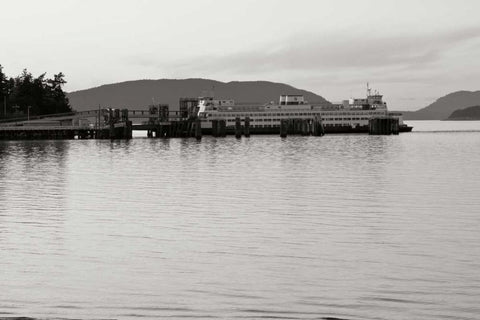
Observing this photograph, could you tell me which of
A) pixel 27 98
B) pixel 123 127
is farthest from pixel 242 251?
pixel 27 98

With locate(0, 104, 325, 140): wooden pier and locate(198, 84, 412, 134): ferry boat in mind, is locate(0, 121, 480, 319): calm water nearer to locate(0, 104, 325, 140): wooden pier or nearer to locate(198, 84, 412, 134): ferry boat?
locate(0, 104, 325, 140): wooden pier

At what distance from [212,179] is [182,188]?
20.3 ft

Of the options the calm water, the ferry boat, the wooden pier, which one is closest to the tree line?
the wooden pier

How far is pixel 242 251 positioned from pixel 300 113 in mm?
161193

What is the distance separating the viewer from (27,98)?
16900 cm

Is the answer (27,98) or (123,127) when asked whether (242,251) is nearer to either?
(123,127)

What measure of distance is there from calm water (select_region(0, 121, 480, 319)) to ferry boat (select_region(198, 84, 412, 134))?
139m

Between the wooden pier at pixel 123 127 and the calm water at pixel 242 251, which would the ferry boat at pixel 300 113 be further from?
the calm water at pixel 242 251

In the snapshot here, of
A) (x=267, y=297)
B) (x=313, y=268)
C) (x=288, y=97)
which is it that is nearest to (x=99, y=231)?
A: (x=313, y=268)

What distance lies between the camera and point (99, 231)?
22.9 m

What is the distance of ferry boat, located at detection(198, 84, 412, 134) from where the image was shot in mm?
177375

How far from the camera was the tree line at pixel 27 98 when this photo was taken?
16712cm

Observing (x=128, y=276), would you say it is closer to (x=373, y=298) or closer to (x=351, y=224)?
(x=373, y=298)

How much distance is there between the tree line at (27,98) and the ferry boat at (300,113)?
3581 centimetres
